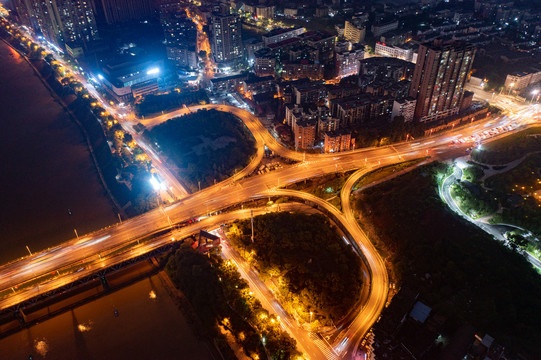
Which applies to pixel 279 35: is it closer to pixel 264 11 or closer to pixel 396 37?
pixel 264 11

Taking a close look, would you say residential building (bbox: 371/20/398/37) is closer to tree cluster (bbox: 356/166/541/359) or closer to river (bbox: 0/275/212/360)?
tree cluster (bbox: 356/166/541/359)

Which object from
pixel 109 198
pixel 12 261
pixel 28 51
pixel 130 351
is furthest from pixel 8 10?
pixel 130 351

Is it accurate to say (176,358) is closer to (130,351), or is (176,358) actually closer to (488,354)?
(130,351)

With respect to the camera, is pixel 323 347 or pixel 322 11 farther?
pixel 322 11

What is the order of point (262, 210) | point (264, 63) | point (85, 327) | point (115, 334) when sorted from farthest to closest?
point (264, 63)
point (262, 210)
point (85, 327)
point (115, 334)

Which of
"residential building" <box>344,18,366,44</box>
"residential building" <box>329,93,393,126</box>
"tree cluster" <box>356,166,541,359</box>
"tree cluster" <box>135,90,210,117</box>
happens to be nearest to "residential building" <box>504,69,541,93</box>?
"residential building" <box>329,93,393,126</box>

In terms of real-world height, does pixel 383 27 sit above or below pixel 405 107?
above

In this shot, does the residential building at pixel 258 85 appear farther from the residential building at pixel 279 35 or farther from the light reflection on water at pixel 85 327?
the light reflection on water at pixel 85 327

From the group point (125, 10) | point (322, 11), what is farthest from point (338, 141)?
point (125, 10)
